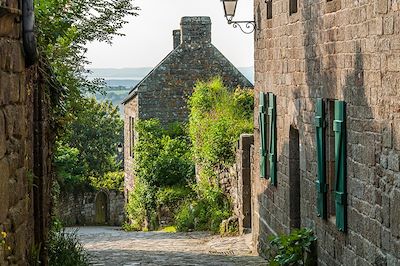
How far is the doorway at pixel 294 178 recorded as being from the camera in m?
12.9

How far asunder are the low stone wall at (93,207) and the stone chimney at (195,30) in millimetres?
7515

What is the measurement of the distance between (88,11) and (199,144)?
6474 millimetres

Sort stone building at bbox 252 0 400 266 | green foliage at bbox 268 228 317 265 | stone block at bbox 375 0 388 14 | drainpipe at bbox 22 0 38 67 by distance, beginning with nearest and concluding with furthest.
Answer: drainpipe at bbox 22 0 38 67 < stone block at bbox 375 0 388 14 < stone building at bbox 252 0 400 266 < green foliage at bbox 268 228 317 265

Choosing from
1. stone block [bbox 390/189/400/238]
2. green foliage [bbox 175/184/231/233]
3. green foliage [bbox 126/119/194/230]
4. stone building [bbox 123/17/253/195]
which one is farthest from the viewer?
stone building [bbox 123/17/253/195]

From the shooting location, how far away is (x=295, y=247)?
11719 mm

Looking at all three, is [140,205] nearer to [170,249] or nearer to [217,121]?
[217,121]

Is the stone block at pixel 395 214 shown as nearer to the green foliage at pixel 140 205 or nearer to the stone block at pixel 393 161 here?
the stone block at pixel 393 161

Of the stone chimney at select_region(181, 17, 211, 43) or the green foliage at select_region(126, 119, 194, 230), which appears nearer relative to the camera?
the green foliage at select_region(126, 119, 194, 230)

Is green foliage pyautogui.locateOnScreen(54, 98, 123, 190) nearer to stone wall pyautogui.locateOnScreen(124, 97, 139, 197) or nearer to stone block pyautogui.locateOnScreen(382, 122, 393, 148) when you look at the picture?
stone wall pyautogui.locateOnScreen(124, 97, 139, 197)

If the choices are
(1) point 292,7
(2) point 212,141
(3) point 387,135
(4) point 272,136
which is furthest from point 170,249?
(3) point 387,135

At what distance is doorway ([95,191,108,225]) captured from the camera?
3491 cm

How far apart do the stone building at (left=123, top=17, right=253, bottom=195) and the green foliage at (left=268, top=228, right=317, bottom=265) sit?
18.2 metres

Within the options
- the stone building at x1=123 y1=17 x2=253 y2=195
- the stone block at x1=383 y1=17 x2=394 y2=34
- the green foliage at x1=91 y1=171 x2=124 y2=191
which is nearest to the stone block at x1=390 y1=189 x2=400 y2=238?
the stone block at x1=383 y1=17 x2=394 y2=34

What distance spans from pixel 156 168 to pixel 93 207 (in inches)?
335
